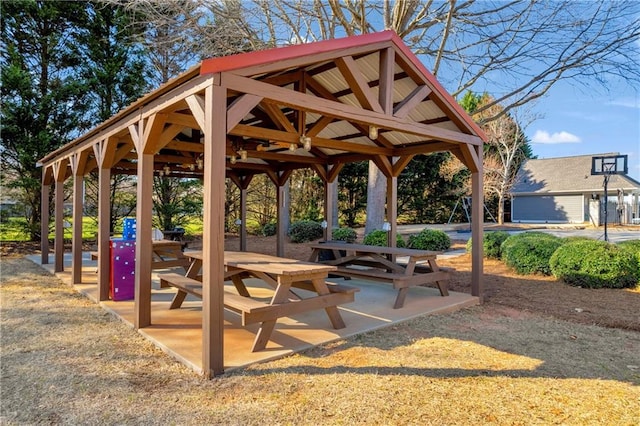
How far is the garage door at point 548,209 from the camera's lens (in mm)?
24656

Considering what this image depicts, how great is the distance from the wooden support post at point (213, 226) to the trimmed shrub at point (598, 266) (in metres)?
6.05

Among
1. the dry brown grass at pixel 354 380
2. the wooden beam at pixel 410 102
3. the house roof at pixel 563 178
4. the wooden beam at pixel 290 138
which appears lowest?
the dry brown grass at pixel 354 380

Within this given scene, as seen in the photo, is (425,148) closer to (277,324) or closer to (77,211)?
(277,324)

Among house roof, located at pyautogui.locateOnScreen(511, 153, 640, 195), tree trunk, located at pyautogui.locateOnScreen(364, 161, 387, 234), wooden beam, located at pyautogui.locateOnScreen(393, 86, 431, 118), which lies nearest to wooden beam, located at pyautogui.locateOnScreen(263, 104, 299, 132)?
wooden beam, located at pyautogui.locateOnScreen(393, 86, 431, 118)

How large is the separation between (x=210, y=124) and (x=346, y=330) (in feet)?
8.05

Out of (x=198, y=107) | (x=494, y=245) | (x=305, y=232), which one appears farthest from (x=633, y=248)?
(x=305, y=232)

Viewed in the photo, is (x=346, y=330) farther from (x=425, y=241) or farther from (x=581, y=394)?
(x=425, y=241)

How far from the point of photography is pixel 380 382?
2982 mm

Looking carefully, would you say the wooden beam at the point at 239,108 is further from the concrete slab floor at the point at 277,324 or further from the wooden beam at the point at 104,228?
the wooden beam at the point at 104,228

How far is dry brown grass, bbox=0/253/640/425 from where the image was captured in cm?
252

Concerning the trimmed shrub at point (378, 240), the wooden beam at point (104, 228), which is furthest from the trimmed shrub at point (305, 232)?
the wooden beam at point (104, 228)

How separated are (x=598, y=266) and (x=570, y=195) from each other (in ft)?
70.9

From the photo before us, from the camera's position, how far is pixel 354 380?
3.01 m

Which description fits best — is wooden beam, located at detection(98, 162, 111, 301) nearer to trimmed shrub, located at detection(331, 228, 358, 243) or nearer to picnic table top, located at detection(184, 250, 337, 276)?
picnic table top, located at detection(184, 250, 337, 276)
